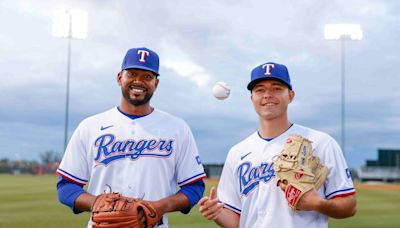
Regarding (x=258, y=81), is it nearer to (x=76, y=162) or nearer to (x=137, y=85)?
(x=137, y=85)

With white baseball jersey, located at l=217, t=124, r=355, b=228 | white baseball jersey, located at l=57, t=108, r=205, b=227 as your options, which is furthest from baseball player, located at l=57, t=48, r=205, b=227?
white baseball jersey, located at l=217, t=124, r=355, b=228

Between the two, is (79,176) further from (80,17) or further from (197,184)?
(80,17)

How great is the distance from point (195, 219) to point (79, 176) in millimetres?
7538

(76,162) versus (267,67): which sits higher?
(267,67)

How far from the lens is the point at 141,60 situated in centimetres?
278

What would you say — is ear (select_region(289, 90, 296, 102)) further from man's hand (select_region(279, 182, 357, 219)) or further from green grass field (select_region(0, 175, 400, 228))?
green grass field (select_region(0, 175, 400, 228))

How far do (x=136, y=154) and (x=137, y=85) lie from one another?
41 centimetres

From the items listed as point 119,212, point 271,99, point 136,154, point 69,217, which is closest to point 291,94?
point 271,99

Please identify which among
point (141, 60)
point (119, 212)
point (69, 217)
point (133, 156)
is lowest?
point (69, 217)

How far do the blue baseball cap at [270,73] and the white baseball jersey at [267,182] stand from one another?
0.31 m

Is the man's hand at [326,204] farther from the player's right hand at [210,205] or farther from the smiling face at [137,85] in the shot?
the smiling face at [137,85]

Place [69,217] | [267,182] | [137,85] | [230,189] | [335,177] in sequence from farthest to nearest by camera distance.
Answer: [69,217] → [230,189] → [137,85] → [267,182] → [335,177]

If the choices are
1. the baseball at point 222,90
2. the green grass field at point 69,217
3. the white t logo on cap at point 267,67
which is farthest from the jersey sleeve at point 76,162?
the green grass field at point 69,217

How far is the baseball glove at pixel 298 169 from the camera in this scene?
2432 millimetres
